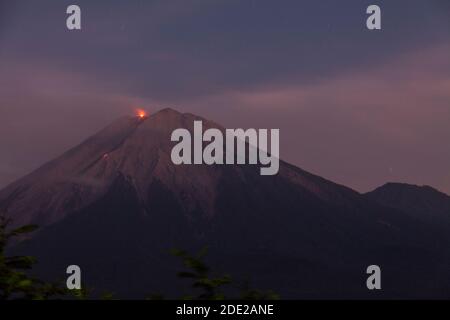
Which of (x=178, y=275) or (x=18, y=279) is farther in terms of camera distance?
(x=178, y=275)
